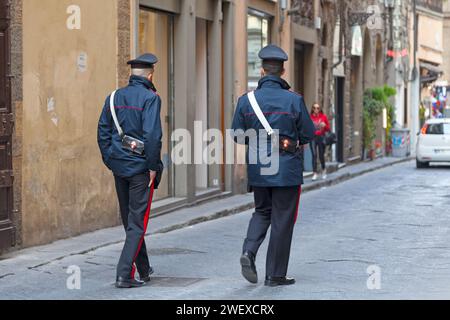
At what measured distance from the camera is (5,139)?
38.5 ft

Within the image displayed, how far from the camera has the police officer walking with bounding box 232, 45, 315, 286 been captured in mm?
9508

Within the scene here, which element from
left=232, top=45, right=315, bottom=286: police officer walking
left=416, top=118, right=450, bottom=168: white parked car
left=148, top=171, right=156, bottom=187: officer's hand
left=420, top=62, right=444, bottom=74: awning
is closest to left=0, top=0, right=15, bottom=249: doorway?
left=148, top=171, right=156, bottom=187: officer's hand

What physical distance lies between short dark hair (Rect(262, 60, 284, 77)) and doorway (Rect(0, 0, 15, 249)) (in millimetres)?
3322

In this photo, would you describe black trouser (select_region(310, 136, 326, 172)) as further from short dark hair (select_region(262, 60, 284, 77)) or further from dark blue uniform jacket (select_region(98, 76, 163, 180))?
dark blue uniform jacket (select_region(98, 76, 163, 180))

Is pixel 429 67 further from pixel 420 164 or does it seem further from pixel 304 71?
pixel 304 71

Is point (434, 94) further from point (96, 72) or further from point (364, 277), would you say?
point (364, 277)

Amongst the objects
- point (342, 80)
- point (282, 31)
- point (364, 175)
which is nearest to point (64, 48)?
point (282, 31)

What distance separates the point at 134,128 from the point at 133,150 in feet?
0.63

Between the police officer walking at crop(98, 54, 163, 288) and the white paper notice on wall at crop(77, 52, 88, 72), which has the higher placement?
the white paper notice on wall at crop(77, 52, 88, 72)

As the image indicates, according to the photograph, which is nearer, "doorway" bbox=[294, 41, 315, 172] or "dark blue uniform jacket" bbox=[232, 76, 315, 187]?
"dark blue uniform jacket" bbox=[232, 76, 315, 187]

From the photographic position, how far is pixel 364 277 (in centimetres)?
1009

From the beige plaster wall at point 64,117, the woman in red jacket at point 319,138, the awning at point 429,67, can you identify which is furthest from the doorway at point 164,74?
the awning at point 429,67

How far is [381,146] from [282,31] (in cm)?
1481

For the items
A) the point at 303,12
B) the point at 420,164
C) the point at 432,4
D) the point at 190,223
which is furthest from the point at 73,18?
the point at 432,4
